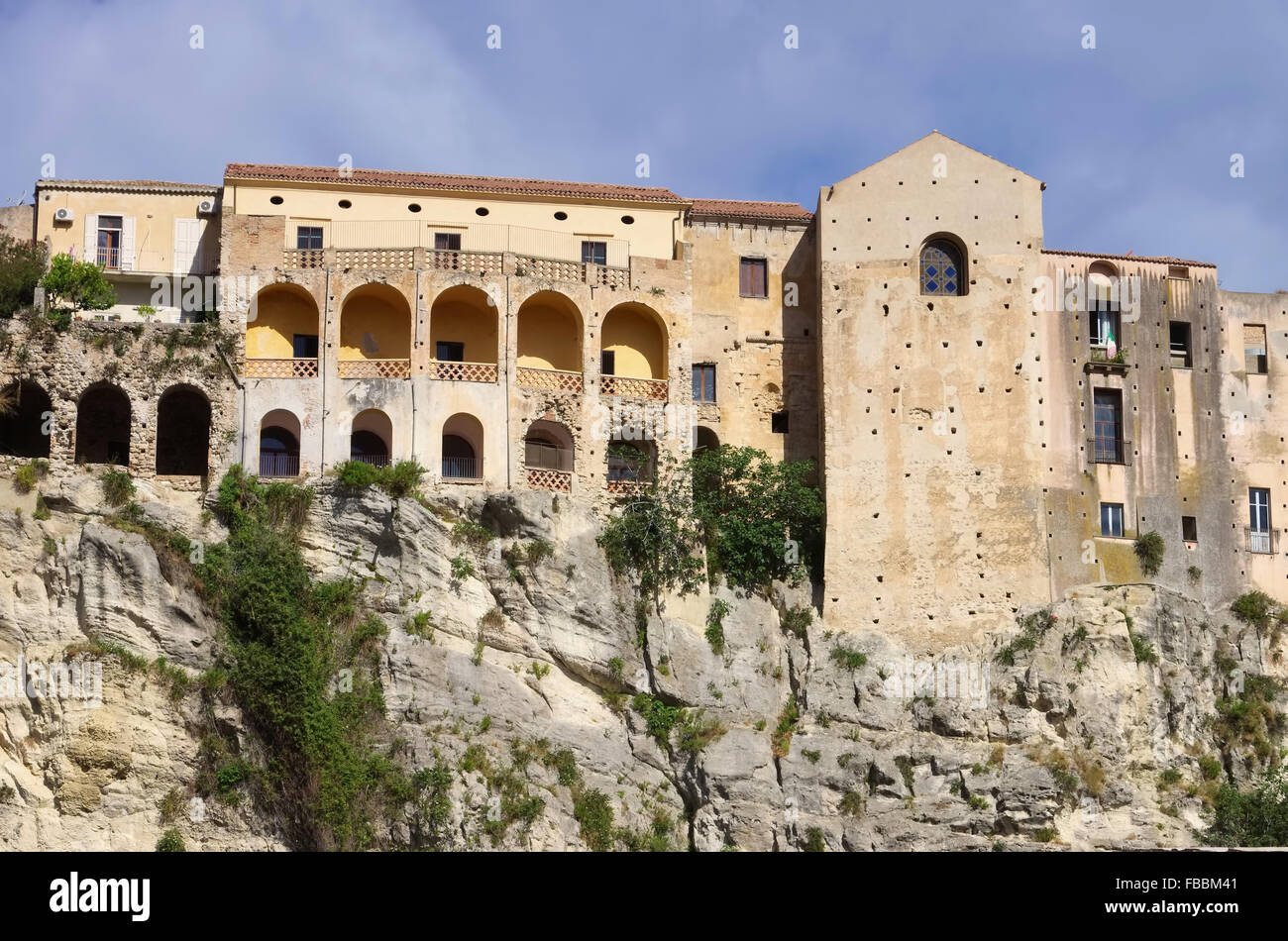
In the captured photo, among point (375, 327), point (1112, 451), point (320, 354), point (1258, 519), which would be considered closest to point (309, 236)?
point (375, 327)

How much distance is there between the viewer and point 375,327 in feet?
148

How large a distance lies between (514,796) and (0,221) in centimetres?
2169

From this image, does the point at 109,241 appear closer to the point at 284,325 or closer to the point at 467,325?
the point at 284,325

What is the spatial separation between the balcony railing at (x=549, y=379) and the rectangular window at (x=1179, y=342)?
649 inches

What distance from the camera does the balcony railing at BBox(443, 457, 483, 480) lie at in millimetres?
42844

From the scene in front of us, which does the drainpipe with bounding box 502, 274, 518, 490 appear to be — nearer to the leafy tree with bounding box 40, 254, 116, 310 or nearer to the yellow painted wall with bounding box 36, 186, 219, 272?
the yellow painted wall with bounding box 36, 186, 219, 272

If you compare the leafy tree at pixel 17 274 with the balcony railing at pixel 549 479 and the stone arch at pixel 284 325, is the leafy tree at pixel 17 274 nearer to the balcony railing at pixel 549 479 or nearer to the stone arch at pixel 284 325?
the stone arch at pixel 284 325

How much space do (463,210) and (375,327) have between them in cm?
434

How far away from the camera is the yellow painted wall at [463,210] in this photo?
45625mm

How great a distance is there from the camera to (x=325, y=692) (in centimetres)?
3788

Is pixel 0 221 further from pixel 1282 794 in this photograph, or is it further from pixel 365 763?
pixel 1282 794

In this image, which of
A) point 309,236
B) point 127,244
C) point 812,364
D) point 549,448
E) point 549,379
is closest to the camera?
point 549,448
